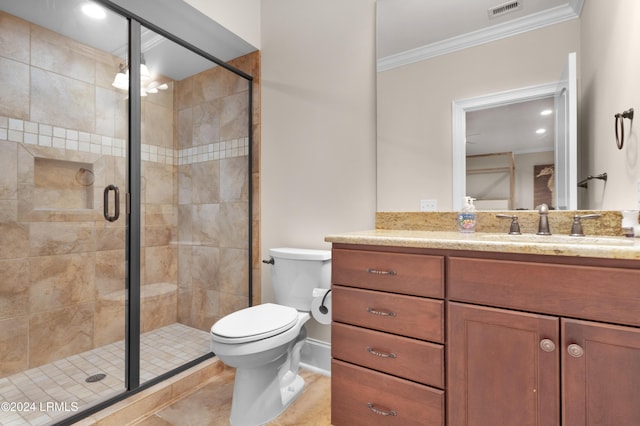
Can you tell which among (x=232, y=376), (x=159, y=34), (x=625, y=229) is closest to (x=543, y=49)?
(x=625, y=229)

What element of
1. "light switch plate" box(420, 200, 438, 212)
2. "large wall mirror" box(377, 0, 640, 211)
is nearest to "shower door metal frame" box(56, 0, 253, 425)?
"large wall mirror" box(377, 0, 640, 211)

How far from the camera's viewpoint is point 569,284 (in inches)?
35.5

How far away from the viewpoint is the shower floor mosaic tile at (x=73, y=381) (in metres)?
→ 1.50

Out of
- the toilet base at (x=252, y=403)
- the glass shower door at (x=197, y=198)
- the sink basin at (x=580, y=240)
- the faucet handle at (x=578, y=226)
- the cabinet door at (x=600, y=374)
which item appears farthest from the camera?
the glass shower door at (x=197, y=198)

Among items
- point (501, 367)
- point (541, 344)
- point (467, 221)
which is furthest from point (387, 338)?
point (467, 221)

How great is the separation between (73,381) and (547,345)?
223 centimetres

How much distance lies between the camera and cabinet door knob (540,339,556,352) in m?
0.92

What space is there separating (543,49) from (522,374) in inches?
54.3

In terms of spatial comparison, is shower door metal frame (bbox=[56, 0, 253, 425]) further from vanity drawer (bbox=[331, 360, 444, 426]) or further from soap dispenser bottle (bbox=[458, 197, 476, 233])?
soap dispenser bottle (bbox=[458, 197, 476, 233])

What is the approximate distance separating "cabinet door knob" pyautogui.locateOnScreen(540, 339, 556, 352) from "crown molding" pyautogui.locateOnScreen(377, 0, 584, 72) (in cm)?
137

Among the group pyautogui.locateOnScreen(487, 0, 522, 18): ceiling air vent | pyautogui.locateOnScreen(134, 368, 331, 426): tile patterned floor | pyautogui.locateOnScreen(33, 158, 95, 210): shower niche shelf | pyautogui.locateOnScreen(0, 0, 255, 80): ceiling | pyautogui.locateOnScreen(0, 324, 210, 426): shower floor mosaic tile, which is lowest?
pyautogui.locateOnScreen(134, 368, 331, 426): tile patterned floor

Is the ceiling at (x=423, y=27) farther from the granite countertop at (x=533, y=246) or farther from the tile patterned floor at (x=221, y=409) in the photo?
the tile patterned floor at (x=221, y=409)

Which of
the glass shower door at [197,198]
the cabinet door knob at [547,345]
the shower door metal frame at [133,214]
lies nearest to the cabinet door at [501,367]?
the cabinet door knob at [547,345]

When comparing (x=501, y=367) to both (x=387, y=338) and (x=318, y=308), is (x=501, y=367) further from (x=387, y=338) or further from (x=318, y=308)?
(x=318, y=308)
